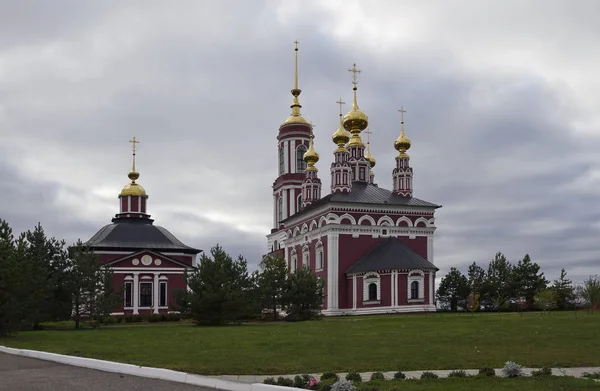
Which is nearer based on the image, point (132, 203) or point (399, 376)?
point (399, 376)

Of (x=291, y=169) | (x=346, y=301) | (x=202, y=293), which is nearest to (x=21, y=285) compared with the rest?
(x=202, y=293)

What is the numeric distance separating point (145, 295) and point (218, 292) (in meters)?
23.5

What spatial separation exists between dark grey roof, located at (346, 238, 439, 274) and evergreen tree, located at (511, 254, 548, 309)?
279 inches

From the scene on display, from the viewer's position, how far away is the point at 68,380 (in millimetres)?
12539

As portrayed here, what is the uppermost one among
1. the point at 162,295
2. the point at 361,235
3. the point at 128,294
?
the point at 361,235

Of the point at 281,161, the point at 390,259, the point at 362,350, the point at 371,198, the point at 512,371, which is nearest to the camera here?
the point at 512,371

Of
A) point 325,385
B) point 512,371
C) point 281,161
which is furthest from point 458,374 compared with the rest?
point 281,161

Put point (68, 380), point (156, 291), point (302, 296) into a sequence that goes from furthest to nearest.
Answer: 1. point (156, 291)
2. point (302, 296)
3. point (68, 380)

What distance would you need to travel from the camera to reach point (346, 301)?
50281 millimetres

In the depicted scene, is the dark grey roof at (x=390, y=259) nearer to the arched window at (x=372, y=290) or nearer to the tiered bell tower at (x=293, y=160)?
the arched window at (x=372, y=290)

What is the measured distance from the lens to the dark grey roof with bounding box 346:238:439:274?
157ft

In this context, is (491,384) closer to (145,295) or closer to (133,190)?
(145,295)

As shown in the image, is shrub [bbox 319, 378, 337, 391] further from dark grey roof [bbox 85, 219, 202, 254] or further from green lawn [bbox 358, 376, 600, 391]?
dark grey roof [bbox 85, 219, 202, 254]

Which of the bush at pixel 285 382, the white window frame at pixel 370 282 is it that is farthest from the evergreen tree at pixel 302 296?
the bush at pixel 285 382
